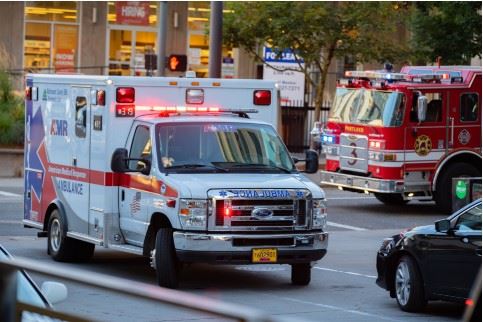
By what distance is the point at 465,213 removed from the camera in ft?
39.3

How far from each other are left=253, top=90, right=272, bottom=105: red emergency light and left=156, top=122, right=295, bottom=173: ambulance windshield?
92 centimetres

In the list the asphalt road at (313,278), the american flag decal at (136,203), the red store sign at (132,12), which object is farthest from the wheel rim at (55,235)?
the red store sign at (132,12)

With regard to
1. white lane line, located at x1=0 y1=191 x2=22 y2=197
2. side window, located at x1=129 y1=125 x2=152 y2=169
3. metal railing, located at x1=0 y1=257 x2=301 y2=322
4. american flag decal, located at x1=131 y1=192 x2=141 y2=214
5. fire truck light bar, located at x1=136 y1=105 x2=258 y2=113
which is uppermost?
fire truck light bar, located at x1=136 y1=105 x2=258 y2=113

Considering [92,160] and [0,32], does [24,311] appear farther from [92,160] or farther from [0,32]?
[0,32]

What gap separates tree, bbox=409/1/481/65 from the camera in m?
30.4

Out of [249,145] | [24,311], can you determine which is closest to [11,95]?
[249,145]

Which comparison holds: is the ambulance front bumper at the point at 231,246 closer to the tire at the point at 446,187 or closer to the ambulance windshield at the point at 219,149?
the ambulance windshield at the point at 219,149

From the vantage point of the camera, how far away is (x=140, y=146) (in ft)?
48.0

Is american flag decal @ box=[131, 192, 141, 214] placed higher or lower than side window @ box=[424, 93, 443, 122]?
lower

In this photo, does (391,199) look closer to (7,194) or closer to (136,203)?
(7,194)

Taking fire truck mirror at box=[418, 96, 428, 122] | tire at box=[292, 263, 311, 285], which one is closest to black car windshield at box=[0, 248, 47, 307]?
tire at box=[292, 263, 311, 285]

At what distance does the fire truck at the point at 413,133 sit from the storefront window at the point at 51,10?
22.0 metres

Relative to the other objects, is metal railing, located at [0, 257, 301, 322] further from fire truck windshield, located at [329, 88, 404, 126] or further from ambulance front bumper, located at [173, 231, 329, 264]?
fire truck windshield, located at [329, 88, 404, 126]

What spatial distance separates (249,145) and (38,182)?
3684mm
